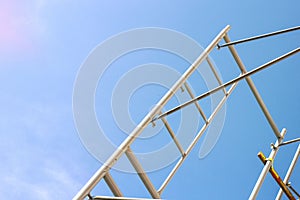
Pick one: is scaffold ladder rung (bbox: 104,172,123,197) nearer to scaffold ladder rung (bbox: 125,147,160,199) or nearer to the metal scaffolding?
the metal scaffolding

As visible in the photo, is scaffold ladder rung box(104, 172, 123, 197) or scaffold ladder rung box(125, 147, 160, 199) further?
scaffold ladder rung box(125, 147, 160, 199)

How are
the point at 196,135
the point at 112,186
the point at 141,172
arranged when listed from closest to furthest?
the point at 112,186 → the point at 141,172 → the point at 196,135

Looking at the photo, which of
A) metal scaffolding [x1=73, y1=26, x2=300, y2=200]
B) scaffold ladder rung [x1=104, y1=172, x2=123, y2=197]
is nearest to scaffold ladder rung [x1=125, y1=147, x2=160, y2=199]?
metal scaffolding [x1=73, y1=26, x2=300, y2=200]

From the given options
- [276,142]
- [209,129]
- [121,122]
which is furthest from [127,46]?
[276,142]

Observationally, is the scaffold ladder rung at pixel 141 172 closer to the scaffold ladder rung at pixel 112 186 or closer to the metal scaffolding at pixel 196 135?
the metal scaffolding at pixel 196 135

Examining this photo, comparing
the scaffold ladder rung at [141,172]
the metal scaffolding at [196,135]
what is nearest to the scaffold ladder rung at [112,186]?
the metal scaffolding at [196,135]

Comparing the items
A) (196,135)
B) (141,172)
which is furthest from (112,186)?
(196,135)

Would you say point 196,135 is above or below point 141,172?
above

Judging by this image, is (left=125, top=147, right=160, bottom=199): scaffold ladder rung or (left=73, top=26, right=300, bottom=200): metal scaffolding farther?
(left=125, top=147, right=160, bottom=199): scaffold ladder rung

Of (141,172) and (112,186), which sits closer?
(112,186)

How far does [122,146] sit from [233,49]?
6.16 ft

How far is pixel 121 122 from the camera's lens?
329 cm

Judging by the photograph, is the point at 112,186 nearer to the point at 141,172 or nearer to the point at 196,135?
the point at 141,172

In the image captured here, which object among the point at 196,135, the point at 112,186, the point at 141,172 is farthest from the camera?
the point at 196,135
